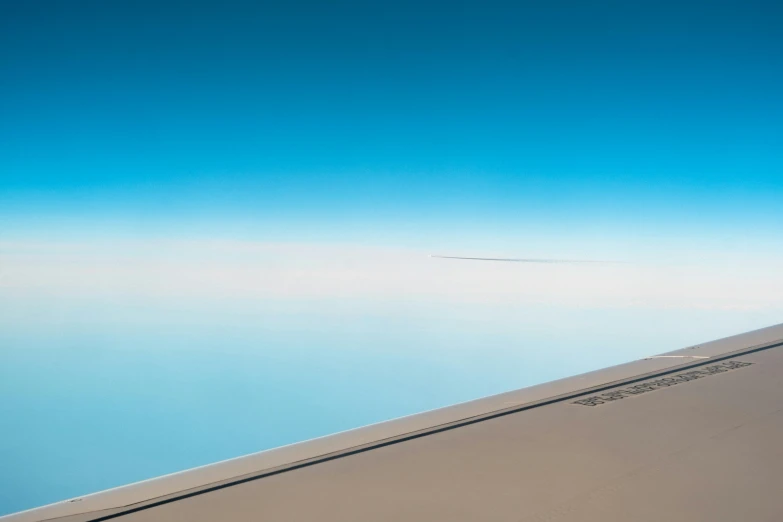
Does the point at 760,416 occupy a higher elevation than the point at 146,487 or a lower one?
lower

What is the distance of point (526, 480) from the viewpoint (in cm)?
187

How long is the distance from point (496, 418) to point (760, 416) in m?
1.16

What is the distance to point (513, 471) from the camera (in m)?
1.95

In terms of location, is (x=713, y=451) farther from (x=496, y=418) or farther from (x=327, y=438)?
(x=327, y=438)

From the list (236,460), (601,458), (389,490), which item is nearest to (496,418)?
(601,458)

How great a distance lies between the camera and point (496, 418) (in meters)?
2.61

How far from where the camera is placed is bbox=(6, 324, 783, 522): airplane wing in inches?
64.3

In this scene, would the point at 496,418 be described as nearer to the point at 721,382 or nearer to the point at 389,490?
the point at 389,490

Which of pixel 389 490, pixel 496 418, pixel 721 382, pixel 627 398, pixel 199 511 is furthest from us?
pixel 721 382

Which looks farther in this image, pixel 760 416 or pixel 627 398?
pixel 627 398

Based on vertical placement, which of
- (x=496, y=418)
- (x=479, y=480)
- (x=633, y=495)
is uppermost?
(x=496, y=418)

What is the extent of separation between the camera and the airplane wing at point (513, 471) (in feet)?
5.36

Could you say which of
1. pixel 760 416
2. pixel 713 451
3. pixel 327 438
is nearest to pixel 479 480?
pixel 327 438

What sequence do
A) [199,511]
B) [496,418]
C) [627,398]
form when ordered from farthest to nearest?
[627,398], [496,418], [199,511]
